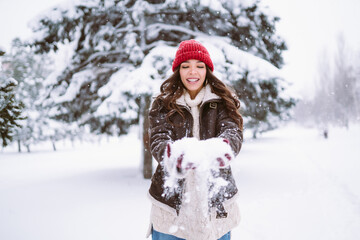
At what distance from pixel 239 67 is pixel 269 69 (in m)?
0.74

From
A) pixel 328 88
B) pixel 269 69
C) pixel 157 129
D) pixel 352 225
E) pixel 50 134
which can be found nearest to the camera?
pixel 157 129

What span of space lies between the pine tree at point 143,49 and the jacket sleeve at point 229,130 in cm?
393

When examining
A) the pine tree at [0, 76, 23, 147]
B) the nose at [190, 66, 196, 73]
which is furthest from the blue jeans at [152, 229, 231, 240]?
the pine tree at [0, 76, 23, 147]

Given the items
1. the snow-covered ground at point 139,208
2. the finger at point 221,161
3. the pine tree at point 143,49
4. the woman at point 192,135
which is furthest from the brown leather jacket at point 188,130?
the pine tree at point 143,49

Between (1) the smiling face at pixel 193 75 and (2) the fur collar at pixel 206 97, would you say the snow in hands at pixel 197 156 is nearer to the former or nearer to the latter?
(2) the fur collar at pixel 206 97

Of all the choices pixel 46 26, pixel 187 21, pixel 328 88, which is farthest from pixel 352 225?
pixel 328 88

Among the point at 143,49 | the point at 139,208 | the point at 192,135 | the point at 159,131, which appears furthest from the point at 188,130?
the point at 143,49

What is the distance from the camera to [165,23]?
24.0ft

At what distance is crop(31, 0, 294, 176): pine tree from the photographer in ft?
19.2

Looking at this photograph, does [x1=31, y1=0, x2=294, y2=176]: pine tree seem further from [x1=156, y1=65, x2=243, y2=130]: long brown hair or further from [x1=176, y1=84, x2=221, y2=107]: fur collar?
[x1=176, y1=84, x2=221, y2=107]: fur collar

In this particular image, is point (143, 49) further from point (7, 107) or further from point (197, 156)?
point (197, 156)

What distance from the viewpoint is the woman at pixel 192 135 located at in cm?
151

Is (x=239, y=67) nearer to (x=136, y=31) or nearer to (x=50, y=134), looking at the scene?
(x=136, y=31)

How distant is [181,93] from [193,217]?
2.82 feet
